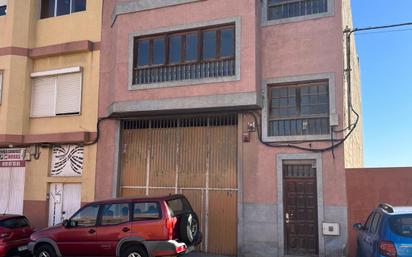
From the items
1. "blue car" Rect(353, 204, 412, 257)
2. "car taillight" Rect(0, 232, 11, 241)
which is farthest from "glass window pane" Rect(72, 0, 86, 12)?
"blue car" Rect(353, 204, 412, 257)

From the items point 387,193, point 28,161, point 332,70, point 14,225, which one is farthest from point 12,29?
point 387,193

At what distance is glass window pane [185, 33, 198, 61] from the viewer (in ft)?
44.1

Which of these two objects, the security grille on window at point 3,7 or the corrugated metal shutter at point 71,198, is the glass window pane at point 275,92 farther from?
the security grille on window at point 3,7

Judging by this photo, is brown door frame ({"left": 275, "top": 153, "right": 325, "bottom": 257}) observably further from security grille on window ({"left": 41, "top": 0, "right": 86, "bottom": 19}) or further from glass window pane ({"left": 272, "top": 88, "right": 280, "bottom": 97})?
security grille on window ({"left": 41, "top": 0, "right": 86, "bottom": 19})

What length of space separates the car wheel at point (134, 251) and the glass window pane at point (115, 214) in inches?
25.6

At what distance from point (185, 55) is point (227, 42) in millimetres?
1393

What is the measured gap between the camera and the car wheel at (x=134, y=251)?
32.6 ft

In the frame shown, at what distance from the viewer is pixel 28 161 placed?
16219mm

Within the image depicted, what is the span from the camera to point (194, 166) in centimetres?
1368

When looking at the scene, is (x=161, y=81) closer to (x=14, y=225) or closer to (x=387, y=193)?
(x=14, y=225)

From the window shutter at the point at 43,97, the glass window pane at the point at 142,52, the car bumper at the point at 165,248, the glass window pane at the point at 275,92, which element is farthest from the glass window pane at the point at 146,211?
the window shutter at the point at 43,97

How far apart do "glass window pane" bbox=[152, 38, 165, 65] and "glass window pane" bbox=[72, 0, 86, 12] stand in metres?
4.08

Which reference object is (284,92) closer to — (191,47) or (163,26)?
(191,47)

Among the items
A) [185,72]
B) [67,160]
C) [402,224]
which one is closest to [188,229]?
[402,224]
